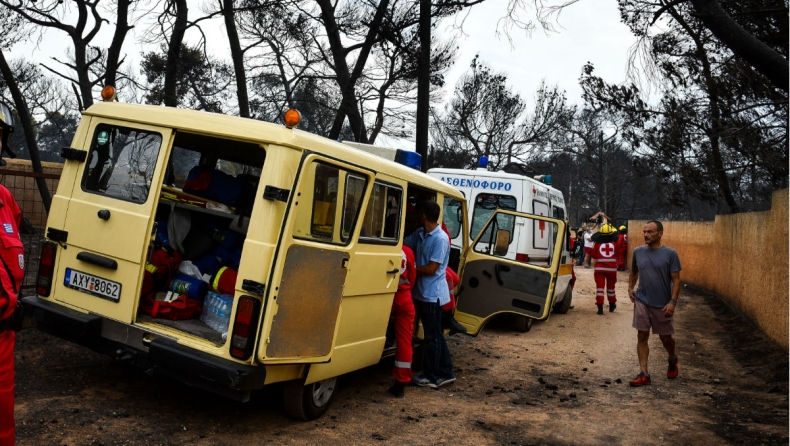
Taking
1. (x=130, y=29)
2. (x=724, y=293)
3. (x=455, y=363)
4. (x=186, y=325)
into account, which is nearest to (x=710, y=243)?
(x=724, y=293)

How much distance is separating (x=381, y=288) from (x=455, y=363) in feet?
8.65

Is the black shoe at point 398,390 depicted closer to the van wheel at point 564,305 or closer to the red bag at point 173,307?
the red bag at point 173,307

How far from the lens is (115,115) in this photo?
4.96 m

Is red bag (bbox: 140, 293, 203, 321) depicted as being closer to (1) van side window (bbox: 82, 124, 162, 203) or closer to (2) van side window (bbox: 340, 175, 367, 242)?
(1) van side window (bbox: 82, 124, 162, 203)

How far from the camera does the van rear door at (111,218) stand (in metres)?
4.70

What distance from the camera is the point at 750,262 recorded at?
1186cm

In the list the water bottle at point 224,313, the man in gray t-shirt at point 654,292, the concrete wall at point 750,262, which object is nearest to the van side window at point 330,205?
the water bottle at point 224,313

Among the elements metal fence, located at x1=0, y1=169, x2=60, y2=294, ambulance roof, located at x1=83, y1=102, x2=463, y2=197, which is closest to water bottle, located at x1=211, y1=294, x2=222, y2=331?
ambulance roof, located at x1=83, y1=102, x2=463, y2=197

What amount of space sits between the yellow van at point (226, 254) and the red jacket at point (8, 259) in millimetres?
1349

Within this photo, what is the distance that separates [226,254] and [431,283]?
2044 millimetres

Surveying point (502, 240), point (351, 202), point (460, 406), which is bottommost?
point (460, 406)

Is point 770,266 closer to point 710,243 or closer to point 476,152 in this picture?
point 710,243

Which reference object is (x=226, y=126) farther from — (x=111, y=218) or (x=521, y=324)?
(x=521, y=324)

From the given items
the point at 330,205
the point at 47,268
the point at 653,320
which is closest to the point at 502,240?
the point at 653,320
